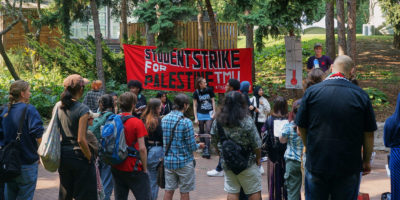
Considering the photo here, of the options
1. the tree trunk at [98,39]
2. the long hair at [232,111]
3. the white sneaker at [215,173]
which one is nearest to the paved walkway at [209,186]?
the white sneaker at [215,173]

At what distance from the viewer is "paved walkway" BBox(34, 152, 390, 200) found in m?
7.80

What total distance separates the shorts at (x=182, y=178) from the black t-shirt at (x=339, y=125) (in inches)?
92.3

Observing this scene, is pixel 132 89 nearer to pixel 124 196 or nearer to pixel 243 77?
pixel 124 196

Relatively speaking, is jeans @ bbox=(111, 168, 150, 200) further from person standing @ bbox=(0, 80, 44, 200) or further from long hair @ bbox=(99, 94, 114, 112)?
person standing @ bbox=(0, 80, 44, 200)

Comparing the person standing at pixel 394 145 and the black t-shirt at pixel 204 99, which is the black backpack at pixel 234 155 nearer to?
the person standing at pixel 394 145

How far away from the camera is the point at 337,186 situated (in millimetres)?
4031

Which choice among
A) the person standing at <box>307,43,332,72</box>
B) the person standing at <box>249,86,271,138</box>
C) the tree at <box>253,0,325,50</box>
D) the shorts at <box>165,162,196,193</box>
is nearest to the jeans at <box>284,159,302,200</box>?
the shorts at <box>165,162,196,193</box>

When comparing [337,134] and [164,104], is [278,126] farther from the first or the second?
[164,104]

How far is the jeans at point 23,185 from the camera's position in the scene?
561 cm

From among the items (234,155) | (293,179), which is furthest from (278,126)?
(234,155)

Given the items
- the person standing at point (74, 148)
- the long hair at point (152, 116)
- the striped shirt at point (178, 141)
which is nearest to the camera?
the person standing at point (74, 148)

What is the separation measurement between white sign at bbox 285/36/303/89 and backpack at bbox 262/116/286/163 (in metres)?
7.24

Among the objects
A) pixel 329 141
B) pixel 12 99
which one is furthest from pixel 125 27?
pixel 329 141

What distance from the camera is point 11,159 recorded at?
5426 millimetres
